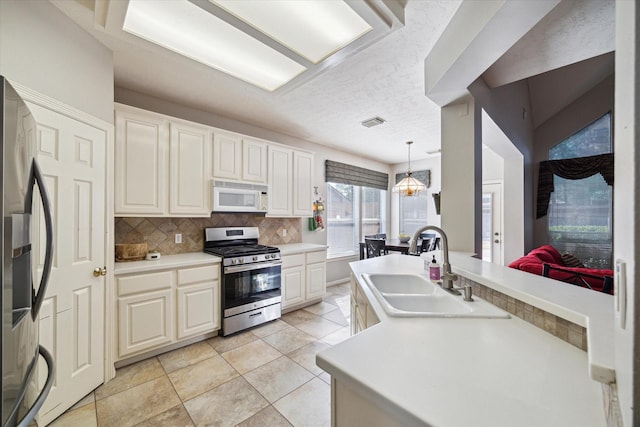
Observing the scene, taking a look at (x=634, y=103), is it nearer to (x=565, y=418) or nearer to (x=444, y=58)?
(x=565, y=418)

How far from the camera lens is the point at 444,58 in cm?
180

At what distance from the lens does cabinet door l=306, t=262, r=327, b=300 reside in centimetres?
368

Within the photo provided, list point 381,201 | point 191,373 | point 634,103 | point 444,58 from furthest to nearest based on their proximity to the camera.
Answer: point 381,201, point 191,373, point 444,58, point 634,103

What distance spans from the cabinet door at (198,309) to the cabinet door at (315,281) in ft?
4.33

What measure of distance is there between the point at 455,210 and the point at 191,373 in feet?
8.75

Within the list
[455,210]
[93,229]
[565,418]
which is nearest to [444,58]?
[455,210]

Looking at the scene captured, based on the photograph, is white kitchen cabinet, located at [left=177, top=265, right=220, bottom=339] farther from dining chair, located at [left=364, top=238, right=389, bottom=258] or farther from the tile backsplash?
dining chair, located at [left=364, top=238, right=389, bottom=258]

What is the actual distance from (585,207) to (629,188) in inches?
199

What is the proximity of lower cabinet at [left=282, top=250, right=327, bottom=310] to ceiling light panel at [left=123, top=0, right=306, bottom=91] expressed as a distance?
7.15 ft

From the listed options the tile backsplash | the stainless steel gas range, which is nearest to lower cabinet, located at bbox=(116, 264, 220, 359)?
the stainless steel gas range

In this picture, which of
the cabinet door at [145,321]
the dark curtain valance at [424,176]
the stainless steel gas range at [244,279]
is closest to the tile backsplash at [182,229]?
the stainless steel gas range at [244,279]

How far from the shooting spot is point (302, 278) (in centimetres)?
360

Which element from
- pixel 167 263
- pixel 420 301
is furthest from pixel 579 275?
pixel 167 263

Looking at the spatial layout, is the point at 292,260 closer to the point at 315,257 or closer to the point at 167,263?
the point at 315,257
